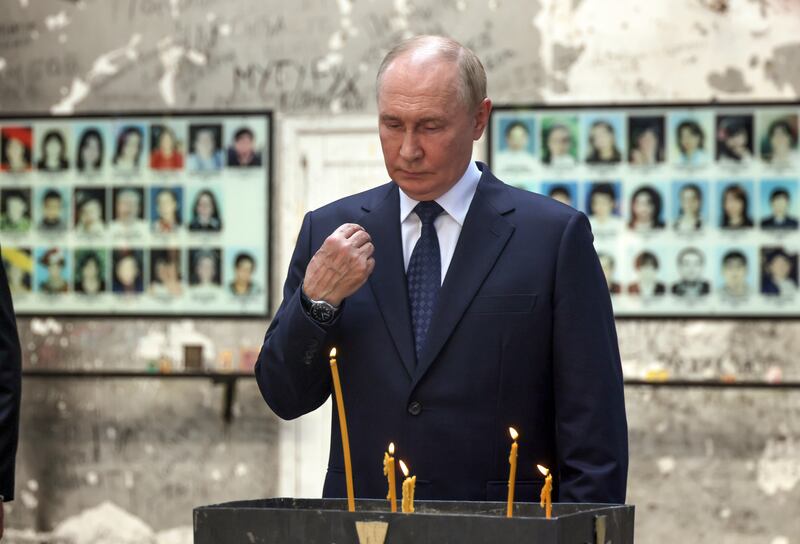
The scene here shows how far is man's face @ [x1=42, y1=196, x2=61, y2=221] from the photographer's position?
6.28 metres

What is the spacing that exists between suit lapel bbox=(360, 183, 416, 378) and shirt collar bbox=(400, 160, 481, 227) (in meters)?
0.02

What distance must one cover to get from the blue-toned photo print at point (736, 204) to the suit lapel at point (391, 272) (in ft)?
11.3

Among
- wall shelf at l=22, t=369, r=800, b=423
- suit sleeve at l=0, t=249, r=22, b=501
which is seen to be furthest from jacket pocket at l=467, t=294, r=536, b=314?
wall shelf at l=22, t=369, r=800, b=423

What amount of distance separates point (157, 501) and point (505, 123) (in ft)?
7.70

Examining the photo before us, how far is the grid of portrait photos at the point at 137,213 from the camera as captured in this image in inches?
239

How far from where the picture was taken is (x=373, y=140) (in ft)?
19.6

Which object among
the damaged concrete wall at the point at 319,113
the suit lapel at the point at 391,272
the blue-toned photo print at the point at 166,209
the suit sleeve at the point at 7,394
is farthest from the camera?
the blue-toned photo print at the point at 166,209

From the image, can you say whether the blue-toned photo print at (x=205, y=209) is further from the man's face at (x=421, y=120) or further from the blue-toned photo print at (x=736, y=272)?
the man's face at (x=421, y=120)

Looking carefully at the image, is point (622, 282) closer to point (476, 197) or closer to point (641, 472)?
point (641, 472)

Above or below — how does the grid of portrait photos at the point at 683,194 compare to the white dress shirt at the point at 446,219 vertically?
above

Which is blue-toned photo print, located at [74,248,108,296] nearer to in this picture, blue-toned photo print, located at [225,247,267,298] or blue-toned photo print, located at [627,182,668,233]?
blue-toned photo print, located at [225,247,267,298]

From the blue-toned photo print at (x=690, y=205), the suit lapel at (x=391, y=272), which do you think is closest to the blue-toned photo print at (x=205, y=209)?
the blue-toned photo print at (x=690, y=205)

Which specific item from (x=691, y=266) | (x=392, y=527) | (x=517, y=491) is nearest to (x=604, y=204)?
(x=691, y=266)

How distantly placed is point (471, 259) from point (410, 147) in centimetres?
24
